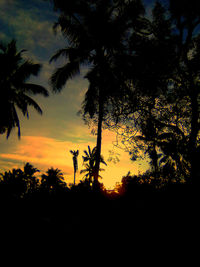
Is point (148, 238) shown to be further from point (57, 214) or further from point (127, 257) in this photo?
point (57, 214)

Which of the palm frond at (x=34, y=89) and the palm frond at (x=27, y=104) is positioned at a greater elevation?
the palm frond at (x=34, y=89)

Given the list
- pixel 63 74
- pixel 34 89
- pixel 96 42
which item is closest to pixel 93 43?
pixel 96 42

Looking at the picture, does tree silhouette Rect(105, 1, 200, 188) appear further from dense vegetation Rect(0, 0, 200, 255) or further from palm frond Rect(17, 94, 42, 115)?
palm frond Rect(17, 94, 42, 115)

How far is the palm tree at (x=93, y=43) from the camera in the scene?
1045cm

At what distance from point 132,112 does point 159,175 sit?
4.95m

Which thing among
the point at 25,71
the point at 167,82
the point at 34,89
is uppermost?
the point at 25,71

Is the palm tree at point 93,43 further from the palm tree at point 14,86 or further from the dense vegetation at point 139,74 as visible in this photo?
the palm tree at point 14,86

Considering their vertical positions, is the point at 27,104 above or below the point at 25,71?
below

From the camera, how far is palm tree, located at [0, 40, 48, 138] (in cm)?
1473

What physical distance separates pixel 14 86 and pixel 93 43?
924 cm

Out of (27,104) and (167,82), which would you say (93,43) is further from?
(27,104)

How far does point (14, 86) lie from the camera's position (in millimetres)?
15547

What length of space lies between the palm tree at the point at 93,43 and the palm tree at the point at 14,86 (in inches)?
226

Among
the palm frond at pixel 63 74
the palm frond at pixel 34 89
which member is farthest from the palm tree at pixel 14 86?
the palm frond at pixel 63 74
